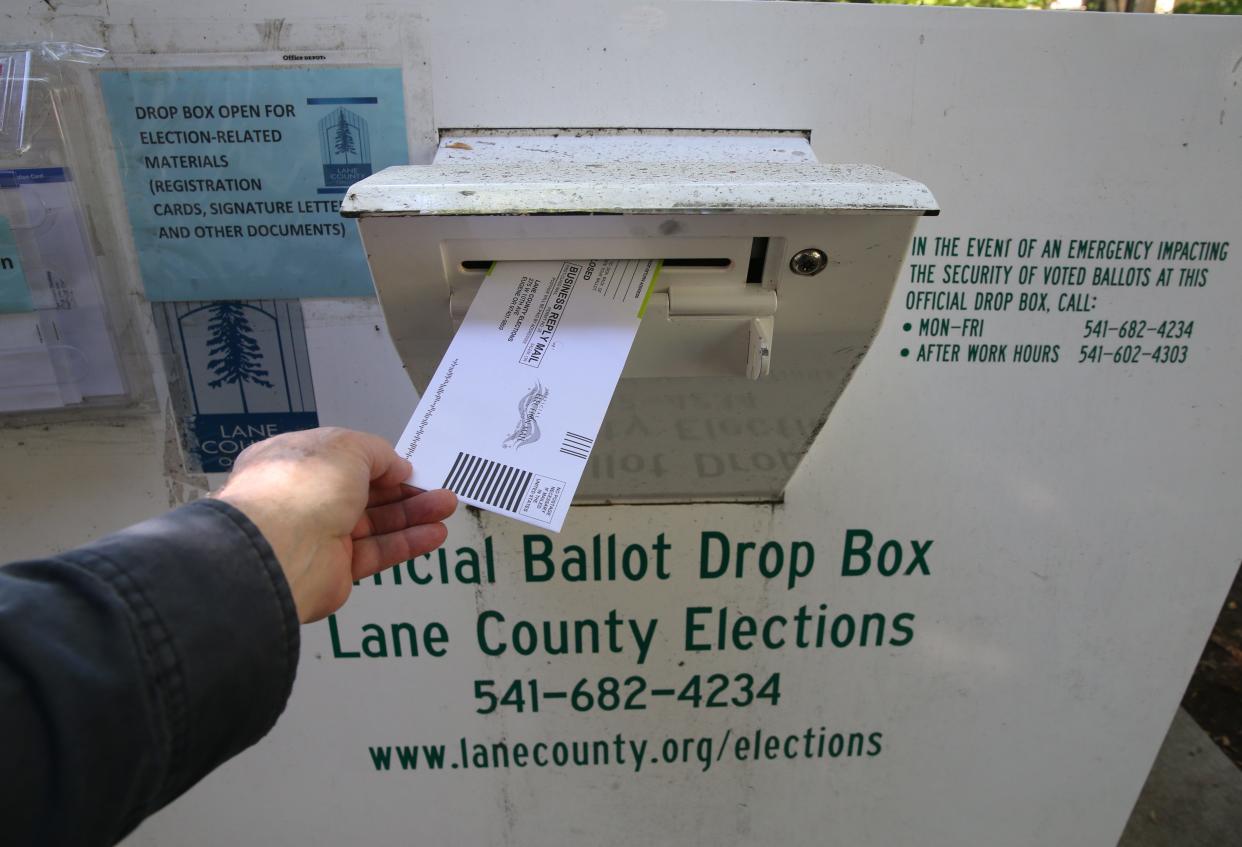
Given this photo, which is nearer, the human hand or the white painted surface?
the human hand

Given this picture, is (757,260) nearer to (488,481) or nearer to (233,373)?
(488,481)

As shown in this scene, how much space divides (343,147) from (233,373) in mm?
430

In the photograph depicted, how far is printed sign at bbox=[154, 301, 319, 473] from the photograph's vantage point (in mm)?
1175

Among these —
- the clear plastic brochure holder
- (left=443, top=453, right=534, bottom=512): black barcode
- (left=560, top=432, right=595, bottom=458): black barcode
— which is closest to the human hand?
(left=443, top=453, right=534, bottom=512): black barcode

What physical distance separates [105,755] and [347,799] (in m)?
1.08

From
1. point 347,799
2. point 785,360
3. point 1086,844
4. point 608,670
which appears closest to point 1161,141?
point 785,360

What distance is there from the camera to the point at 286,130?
42.6 inches

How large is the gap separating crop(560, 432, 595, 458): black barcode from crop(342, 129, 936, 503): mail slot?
19cm

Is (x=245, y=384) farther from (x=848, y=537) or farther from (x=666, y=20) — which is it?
(x=848, y=537)

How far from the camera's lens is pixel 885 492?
1.33 metres

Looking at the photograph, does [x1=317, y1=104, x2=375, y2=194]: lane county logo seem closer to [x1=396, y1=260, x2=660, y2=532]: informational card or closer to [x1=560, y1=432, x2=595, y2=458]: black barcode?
[x1=396, y1=260, x2=660, y2=532]: informational card

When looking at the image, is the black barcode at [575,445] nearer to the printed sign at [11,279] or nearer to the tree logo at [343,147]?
the tree logo at [343,147]

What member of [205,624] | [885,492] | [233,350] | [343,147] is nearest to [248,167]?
[343,147]

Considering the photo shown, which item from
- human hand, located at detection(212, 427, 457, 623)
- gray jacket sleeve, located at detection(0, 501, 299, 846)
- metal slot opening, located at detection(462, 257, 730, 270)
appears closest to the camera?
gray jacket sleeve, located at detection(0, 501, 299, 846)
